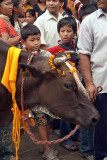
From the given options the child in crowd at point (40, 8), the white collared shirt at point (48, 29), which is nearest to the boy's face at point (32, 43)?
the white collared shirt at point (48, 29)

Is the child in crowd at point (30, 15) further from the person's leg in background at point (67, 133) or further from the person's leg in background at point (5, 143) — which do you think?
the person's leg in background at point (5, 143)

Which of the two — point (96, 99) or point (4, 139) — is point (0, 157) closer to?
Answer: point (4, 139)

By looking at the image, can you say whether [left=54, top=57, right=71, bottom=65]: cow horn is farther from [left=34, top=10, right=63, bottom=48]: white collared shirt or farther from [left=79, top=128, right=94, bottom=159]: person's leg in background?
[left=34, top=10, right=63, bottom=48]: white collared shirt

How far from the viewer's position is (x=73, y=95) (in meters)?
2.64

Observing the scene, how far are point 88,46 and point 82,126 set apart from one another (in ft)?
3.90

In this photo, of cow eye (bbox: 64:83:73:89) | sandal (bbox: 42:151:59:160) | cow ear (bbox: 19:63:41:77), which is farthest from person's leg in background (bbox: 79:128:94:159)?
cow ear (bbox: 19:63:41:77)

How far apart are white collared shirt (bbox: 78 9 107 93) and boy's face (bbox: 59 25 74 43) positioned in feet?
3.11

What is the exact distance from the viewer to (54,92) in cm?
267

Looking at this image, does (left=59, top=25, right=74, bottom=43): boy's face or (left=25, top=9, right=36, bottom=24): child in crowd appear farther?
(left=25, top=9, right=36, bottom=24): child in crowd

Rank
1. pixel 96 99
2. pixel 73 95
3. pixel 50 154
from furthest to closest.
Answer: pixel 50 154
pixel 96 99
pixel 73 95

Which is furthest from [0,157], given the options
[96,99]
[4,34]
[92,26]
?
[92,26]

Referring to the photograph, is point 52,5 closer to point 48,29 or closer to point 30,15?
point 48,29

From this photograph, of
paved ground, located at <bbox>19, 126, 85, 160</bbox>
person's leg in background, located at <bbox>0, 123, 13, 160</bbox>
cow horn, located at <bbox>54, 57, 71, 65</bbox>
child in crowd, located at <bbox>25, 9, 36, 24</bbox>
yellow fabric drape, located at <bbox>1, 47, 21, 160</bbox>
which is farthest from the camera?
child in crowd, located at <bbox>25, 9, 36, 24</bbox>

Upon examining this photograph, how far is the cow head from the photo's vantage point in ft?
8.64
